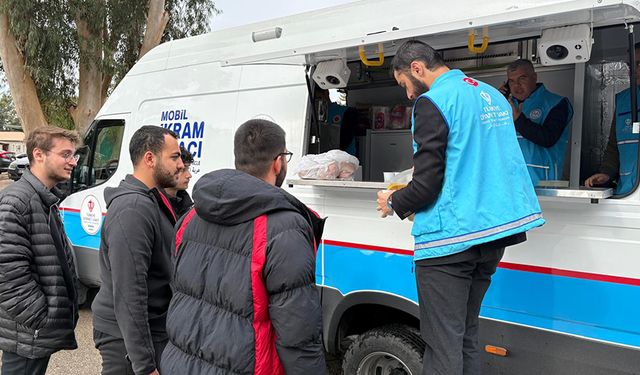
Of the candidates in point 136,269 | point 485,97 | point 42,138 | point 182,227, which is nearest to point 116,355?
point 136,269

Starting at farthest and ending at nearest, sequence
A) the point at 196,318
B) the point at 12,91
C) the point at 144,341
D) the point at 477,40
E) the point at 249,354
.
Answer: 1. the point at 12,91
2. the point at 477,40
3. the point at 144,341
4. the point at 196,318
5. the point at 249,354

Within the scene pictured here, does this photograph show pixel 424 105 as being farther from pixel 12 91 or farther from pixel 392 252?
pixel 12 91

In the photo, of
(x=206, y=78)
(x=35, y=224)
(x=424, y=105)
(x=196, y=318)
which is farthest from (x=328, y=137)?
(x=196, y=318)

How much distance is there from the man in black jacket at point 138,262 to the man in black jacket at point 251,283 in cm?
40

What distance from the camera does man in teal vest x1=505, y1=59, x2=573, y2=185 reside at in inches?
119

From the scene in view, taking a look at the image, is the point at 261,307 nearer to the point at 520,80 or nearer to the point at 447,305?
the point at 447,305

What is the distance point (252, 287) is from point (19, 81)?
1321 centimetres

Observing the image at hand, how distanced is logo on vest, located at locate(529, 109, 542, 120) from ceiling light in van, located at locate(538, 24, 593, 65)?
0.55 meters

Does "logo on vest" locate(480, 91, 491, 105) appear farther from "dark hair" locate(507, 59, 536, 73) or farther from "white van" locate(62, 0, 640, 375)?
"dark hair" locate(507, 59, 536, 73)

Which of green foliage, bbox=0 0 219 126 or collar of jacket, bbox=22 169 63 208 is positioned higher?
green foliage, bbox=0 0 219 126

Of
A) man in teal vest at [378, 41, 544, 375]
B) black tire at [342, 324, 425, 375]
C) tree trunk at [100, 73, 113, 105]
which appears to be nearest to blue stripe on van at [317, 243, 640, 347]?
black tire at [342, 324, 425, 375]

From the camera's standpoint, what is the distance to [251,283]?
1568mm

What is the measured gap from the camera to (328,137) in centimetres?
393

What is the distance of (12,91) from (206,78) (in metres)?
10.9
